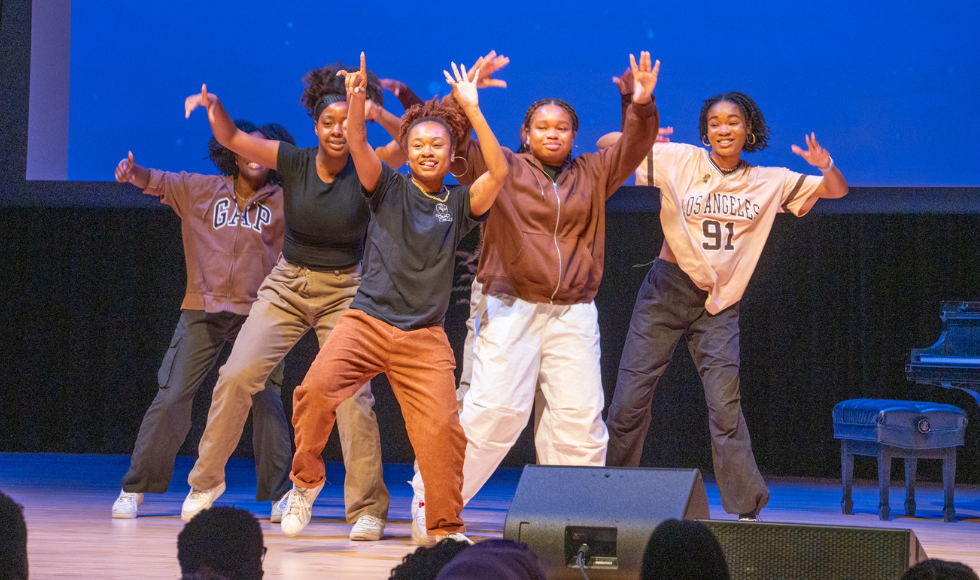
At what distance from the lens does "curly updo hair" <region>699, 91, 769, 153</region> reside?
3750mm

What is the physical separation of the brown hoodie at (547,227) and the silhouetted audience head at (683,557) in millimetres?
1700

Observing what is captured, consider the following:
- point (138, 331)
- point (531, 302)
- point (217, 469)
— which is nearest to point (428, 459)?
point (531, 302)

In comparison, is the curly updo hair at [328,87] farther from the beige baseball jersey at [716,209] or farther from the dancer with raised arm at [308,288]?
the beige baseball jersey at [716,209]

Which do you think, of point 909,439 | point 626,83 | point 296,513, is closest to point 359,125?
point 626,83

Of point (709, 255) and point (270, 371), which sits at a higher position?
point (709, 255)

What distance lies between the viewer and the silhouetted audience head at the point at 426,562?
5.16ft

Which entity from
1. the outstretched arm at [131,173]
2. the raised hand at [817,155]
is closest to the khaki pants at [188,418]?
the outstretched arm at [131,173]

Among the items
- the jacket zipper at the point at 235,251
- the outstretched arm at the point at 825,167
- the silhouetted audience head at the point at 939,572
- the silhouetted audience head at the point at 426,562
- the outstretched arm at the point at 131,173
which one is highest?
the outstretched arm at the point at 825,167

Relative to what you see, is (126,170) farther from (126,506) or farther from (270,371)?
(126,506)

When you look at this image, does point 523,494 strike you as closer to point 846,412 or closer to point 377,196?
point 377,196

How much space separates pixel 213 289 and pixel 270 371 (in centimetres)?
64

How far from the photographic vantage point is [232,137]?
354 centimetres

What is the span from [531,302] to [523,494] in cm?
92

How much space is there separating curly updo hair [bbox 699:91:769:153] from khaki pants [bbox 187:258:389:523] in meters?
1.50
